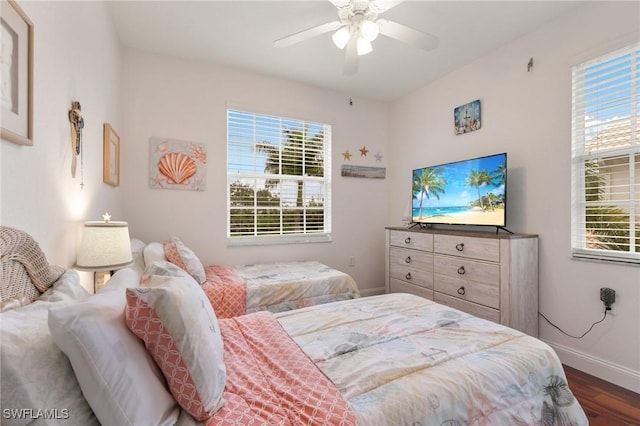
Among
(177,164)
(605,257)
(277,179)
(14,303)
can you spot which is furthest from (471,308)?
(177,164)

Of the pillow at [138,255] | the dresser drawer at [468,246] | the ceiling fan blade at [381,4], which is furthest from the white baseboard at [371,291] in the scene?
the ceiling fan blade at [381,4]

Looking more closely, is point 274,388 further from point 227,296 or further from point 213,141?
point 213,141

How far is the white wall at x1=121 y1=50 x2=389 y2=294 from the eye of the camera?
114 inches

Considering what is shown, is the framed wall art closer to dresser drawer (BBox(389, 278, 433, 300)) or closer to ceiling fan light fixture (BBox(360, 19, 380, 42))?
ceiling fan light fixture (BBox(360, 19, 380, 42))

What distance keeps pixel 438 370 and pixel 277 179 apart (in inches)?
Result: 113

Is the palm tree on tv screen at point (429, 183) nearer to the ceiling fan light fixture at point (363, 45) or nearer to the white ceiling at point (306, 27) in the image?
the white ceiling at point (306, 27)

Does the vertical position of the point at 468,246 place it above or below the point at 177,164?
below

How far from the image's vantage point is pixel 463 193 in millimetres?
2844

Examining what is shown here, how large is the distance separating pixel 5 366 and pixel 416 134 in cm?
389

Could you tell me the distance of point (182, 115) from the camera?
3.05 meters

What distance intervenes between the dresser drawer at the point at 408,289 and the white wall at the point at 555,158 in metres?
0.92

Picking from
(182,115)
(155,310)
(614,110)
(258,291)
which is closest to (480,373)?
(155,310)

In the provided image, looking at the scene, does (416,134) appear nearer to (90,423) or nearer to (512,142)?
(512,142)

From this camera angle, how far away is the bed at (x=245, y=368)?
65 cm
